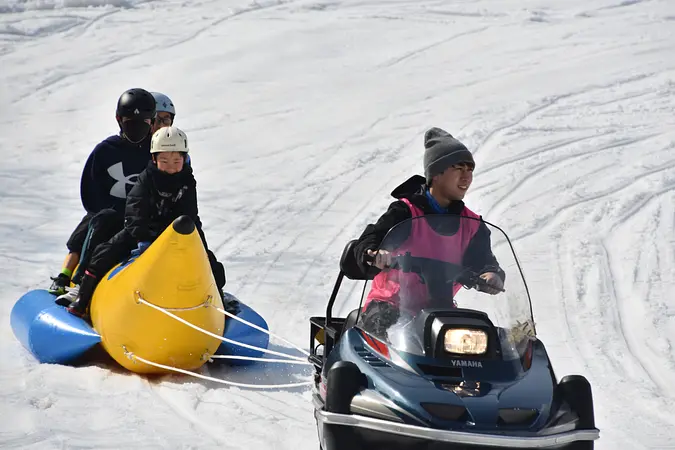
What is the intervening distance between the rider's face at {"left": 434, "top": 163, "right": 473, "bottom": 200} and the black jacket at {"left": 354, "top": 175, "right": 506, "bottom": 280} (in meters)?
0.08

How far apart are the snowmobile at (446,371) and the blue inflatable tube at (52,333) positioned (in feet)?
7.39

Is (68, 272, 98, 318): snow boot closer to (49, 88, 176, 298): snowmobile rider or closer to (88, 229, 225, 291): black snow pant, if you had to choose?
(88, 229, 225, 291): black snow pant

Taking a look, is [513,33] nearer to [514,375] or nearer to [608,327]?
[608,327]

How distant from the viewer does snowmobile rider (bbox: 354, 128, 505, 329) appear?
4.56m

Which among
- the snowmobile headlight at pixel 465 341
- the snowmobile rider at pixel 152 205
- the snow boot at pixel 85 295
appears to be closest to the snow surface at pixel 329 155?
the snow boot at pixel 85 295

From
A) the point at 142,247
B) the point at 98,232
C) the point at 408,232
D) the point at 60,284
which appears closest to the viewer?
the point at 408,232

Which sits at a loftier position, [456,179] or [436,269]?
[456,179]

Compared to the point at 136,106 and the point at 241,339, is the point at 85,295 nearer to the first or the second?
the point at 241,339

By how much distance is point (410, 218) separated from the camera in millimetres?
4688

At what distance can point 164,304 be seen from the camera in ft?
19.9

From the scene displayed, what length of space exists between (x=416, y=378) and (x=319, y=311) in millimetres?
4432

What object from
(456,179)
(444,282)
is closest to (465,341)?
(444,282)

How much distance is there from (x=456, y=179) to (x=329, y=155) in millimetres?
8539

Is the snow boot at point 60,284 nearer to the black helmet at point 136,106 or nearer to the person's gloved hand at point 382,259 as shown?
the black helmet at point 136,106
